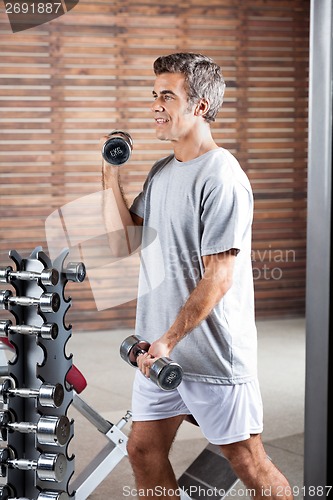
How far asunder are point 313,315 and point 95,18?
3.74 ft

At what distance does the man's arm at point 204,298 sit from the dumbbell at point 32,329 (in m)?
0.20

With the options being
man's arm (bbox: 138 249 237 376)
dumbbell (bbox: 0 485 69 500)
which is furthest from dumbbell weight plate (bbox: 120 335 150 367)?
dumbbell (bbox: 0 485 69 500)

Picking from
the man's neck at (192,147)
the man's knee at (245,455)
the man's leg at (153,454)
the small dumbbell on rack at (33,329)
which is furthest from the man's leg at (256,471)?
the man's neck at (192,147)

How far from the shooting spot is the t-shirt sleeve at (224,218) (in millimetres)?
1900

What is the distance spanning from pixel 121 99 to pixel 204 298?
2.51ft

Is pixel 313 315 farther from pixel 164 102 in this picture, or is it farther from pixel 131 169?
pixel 131 169


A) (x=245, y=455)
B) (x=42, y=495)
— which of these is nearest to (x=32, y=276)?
(x=42, y=495)

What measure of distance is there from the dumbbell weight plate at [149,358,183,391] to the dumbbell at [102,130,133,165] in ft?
1.61

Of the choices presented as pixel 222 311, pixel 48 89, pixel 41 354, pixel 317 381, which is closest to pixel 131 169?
pixel 48 89

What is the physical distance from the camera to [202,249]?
6.32 feet

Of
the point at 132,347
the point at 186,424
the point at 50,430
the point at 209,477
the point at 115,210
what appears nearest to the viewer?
the point at 50,430

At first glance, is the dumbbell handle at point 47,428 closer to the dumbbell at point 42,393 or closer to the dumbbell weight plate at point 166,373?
the dumbbell at point 42,393

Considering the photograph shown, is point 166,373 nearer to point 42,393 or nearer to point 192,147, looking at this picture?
point 42,393

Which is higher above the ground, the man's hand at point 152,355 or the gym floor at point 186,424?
the man's hand at point 152,355
